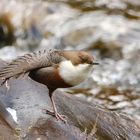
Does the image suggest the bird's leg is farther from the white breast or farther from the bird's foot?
the white breast

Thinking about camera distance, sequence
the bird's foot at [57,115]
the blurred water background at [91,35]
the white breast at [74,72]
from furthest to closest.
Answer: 1. the blurred water background at [91,35]
2. the bird's foot at [57,115]
3. the white breast at [74,72]

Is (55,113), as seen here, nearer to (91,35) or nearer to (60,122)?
(60,122)

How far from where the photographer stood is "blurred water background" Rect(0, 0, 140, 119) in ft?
24.7

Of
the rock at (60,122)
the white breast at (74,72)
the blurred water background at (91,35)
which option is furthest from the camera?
the blurred water background at (91,35)

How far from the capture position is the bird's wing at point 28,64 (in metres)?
3.76

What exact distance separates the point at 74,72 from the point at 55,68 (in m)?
0.16

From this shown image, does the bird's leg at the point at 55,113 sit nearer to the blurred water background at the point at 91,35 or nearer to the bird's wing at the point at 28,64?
the bird's wing at the point at 28,64

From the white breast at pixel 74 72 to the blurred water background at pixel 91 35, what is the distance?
11.1 feet

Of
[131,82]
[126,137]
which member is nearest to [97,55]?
[131,82]

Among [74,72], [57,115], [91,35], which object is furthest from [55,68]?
[91,35]

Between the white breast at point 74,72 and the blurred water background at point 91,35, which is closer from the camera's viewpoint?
the white breast at point 74,72

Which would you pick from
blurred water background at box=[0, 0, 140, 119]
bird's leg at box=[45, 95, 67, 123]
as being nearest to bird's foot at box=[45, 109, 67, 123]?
bird's leg at box=[45, 95, 67, 123]

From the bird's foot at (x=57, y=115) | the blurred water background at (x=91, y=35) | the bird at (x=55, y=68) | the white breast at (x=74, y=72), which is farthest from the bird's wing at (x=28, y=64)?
the blurred water background at (x=91, y=35)

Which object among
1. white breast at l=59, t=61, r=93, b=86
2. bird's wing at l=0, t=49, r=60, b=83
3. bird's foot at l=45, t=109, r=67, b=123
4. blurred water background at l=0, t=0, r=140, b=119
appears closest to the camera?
white breast at l=59, t=61, r=93, b=86
